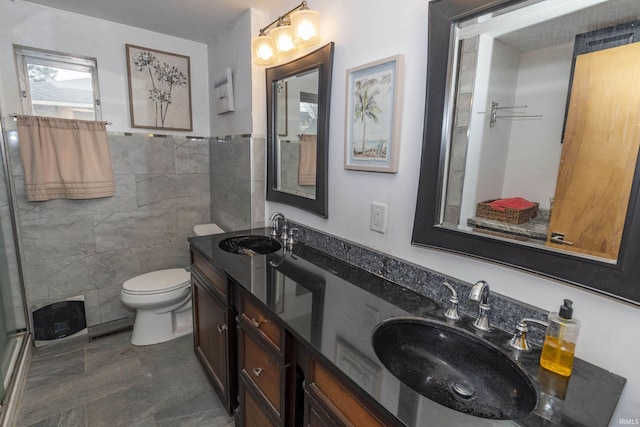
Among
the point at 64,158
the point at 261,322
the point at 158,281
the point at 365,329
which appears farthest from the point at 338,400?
the point at 64,158

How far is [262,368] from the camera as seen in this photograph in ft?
3.93

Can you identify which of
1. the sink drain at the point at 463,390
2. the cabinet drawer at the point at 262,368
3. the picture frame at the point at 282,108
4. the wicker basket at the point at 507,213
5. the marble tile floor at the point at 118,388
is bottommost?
the marble tile floor at the point at 118,388

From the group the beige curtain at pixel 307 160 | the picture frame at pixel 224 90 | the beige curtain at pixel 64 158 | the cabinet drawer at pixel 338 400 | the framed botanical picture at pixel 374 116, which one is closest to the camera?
the cabinet drawer at pixel 338 400

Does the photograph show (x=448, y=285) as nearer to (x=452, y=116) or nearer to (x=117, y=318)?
(x=452, y=116)

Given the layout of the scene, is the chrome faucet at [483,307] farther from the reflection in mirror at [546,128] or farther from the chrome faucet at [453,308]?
the reflection in mirror at [546,128]

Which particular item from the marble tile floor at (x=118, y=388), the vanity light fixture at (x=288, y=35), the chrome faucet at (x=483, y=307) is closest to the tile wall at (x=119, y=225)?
the marble tile floor at (x=118, y=388)

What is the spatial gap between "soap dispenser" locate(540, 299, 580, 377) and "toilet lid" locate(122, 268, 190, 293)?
83.5 inches

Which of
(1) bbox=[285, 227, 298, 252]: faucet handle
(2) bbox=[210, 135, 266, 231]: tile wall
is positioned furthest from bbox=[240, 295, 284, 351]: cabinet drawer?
(2) bbox=[210, 135, 266, 231]: tile wall

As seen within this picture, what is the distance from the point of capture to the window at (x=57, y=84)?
1.94 meters

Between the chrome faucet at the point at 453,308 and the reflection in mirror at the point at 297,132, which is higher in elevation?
the reflection in mirror at the point at 297,132

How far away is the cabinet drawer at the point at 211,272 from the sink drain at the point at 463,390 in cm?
99

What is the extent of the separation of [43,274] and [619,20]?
119 inches

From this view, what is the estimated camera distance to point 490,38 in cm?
94

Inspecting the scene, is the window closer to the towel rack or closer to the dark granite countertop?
the dark granite countertop
